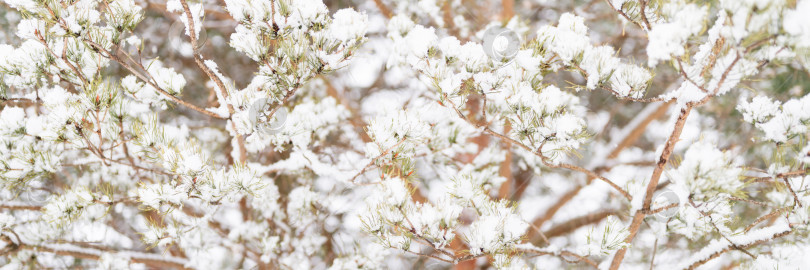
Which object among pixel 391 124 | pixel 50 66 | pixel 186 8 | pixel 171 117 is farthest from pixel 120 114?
pixel 171 117

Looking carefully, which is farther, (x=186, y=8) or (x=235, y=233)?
(x=235, y=233)

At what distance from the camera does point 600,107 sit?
→ 262 centimetres

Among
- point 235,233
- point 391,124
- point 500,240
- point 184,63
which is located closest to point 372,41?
point 184,63

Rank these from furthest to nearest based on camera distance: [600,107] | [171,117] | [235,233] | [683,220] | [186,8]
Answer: [600,107] → [171,117] → [235,233] → [683,220] → [186,8]

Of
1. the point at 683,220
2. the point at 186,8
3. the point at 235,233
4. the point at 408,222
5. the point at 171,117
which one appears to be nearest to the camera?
the point at 186,8

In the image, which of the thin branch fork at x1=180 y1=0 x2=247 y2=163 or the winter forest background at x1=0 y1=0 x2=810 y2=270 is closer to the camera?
the winter forest background at x1=0 y1=0 x2=810 y2=270

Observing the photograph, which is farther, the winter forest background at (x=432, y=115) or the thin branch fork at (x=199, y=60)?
the thin branch fork at (x=199, y=60)

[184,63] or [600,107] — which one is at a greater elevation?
[600,107]

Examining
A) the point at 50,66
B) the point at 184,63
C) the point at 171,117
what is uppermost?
the point at 184,63

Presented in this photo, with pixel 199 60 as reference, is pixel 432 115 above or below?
above

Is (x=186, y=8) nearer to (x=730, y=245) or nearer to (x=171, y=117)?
(x=730, y=245)

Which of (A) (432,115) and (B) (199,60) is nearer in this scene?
(B) (199,60)

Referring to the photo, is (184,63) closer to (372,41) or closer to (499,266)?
(372,41)

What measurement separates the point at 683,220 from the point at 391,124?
70cm
